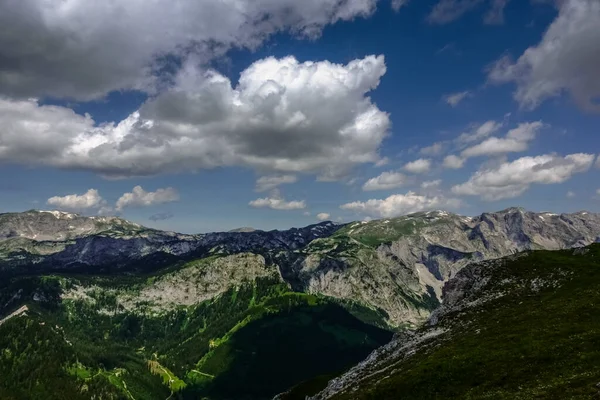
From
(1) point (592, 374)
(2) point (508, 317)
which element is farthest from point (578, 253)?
(1) point (592, 374)

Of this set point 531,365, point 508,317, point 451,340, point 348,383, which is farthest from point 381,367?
point 531,365

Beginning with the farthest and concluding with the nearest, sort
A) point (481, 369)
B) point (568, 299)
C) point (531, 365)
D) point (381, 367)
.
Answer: point (381, 367) < point (568, 299) < point (481, 369) < point (531, 365)

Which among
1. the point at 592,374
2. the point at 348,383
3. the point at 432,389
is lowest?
the point at 348,383

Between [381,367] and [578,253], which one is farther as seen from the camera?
[578,253]

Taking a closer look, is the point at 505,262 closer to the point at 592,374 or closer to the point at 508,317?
the point at 508,317

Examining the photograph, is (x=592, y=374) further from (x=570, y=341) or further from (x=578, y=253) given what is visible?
(x=578, y=253)

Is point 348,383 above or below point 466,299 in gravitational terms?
below

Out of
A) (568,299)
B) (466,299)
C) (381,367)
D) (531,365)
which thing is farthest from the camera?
(466,299)
